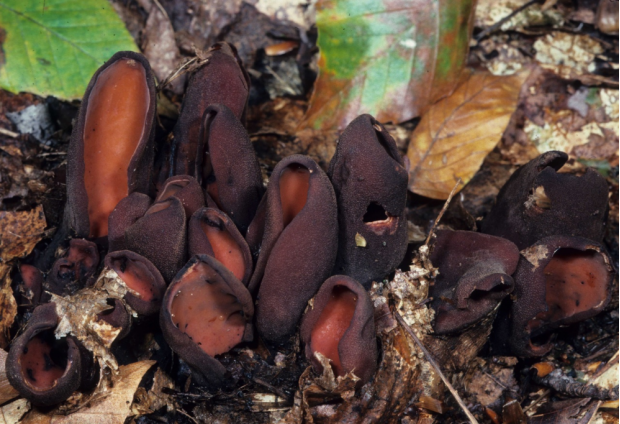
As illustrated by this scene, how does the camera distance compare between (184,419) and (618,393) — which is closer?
(184,419)

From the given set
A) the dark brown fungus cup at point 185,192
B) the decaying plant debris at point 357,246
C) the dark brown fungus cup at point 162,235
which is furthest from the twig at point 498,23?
the dark brown fungus cup at point 162,235

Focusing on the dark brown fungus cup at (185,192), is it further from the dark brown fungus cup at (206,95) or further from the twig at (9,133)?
the twig at (9,133)

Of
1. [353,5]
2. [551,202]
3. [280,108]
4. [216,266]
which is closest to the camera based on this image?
[216,266]

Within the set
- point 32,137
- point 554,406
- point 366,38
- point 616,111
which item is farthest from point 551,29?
point 32,137

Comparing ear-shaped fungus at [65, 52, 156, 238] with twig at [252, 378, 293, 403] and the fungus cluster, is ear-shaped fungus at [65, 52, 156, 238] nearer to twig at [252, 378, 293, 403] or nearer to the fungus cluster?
the fungus cluster

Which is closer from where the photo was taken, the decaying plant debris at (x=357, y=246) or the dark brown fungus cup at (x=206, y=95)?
the decaying plant debris at (x=357, y=246)

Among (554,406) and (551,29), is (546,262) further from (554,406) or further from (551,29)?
(551,29)
